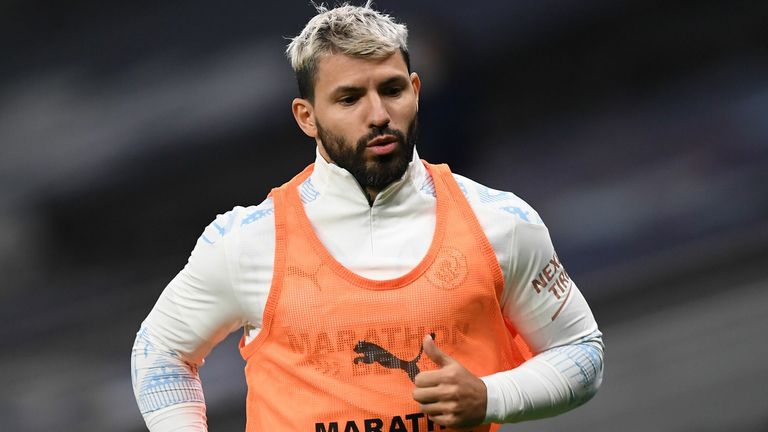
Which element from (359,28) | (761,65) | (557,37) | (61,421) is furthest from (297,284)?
(761,65)

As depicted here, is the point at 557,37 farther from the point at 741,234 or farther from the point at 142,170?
the point at 142,170

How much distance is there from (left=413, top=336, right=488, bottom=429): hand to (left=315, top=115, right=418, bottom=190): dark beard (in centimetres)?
31

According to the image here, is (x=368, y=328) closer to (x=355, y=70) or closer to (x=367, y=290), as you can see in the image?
(x=367, y=290)

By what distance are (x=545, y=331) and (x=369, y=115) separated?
17.8 inches

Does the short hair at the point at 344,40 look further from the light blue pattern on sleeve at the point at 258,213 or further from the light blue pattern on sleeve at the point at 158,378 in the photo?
the light blue pattern on sleeve at the point at 158,378

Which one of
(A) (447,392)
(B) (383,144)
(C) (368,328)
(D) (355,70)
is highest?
(D) (355,70)

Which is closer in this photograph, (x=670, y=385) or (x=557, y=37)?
(x=670, y=385)

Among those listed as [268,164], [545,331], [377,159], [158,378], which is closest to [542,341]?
[545,331]

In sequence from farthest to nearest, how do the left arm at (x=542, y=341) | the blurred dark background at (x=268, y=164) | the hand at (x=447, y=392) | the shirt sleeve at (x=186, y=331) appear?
the blurred dark background at (x=268, y=164) → the shirt sleeve at (x=186, y=331) → the left arm at (x=542, y=341) → the hand at (x=447, y=392)

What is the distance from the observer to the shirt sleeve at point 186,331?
2.01m

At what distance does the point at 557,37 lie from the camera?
12.3ft

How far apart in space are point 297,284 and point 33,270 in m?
1.85

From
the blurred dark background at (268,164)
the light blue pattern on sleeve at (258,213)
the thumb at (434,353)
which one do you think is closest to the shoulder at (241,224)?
the light blue pattern on sleeve at (258,213)

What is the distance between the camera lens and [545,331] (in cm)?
200
